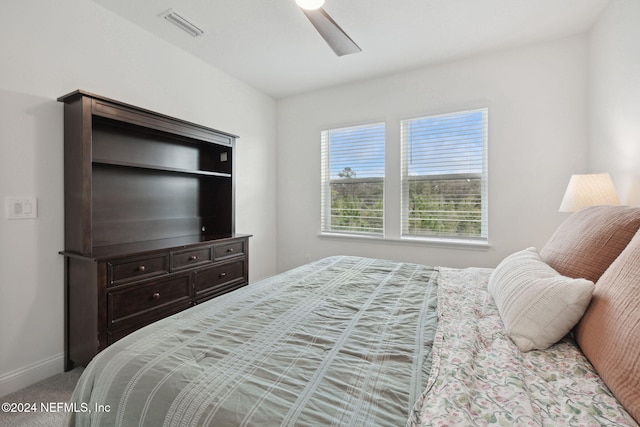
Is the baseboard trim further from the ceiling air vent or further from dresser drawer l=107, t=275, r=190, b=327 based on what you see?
the ceiling air vent

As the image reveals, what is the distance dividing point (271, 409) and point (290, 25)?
2.81 m

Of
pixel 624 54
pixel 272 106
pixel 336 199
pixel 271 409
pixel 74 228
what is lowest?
pixel 271 409

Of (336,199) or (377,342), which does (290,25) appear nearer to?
(336,199)

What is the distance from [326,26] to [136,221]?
7.16 ft

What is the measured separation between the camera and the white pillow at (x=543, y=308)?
2.93 feet

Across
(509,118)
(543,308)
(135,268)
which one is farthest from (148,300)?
(509,118)

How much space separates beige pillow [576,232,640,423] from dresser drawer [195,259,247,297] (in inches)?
98.4

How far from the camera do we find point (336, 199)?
3891 millimetres

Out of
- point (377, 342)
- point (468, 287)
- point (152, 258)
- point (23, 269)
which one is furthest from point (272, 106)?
point (377, 342)

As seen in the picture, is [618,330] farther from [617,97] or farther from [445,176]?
[445,176]

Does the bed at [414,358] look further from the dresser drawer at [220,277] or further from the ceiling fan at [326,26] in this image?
the ceiling fan at [326,26]

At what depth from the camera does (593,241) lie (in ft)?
3.73

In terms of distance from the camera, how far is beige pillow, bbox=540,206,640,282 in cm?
105

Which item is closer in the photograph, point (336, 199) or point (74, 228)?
point (74, 228)
